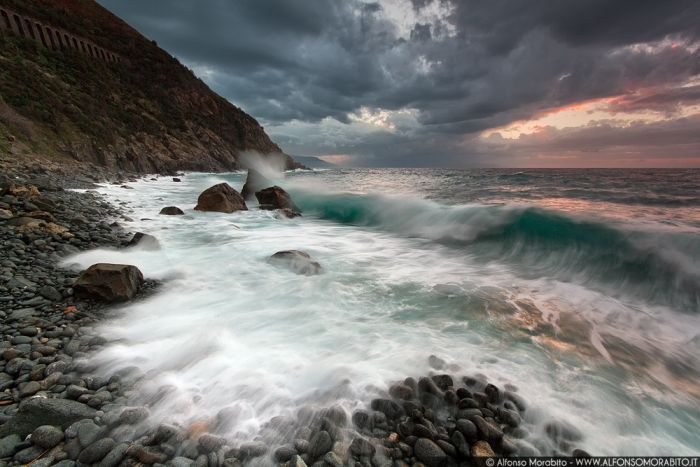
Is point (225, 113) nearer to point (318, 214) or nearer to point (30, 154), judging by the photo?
point (30, 154)

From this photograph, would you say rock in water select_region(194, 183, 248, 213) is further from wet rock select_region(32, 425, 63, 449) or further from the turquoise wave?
wet rock select_region(32, 425, 63, 449)

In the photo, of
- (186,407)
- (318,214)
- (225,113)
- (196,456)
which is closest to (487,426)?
(196,456)

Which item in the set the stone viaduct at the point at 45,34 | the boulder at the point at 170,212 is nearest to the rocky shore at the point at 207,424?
the boulder at the point at 170,212

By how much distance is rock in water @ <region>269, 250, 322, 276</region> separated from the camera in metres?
6.56

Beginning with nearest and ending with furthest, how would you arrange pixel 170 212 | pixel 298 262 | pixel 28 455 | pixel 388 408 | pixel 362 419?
pixel 28 455
pixel 362 419
pixel 388 408
pixel 298 262
pixel 170 212

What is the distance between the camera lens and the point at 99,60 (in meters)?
41.2

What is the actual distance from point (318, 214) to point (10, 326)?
1339 centimetres

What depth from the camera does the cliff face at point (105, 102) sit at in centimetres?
1908

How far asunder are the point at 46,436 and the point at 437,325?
414 cm

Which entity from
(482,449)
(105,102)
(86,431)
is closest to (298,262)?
(86,431)

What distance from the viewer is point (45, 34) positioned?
32.8 meters

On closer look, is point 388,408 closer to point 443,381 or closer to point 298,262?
point 443,381

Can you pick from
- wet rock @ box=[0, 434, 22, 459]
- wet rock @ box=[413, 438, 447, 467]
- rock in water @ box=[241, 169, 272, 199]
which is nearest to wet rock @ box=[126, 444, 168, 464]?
wet rock @ box=[0, 434, 22, 459]

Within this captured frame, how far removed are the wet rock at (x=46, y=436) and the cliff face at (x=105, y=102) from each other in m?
17.5
